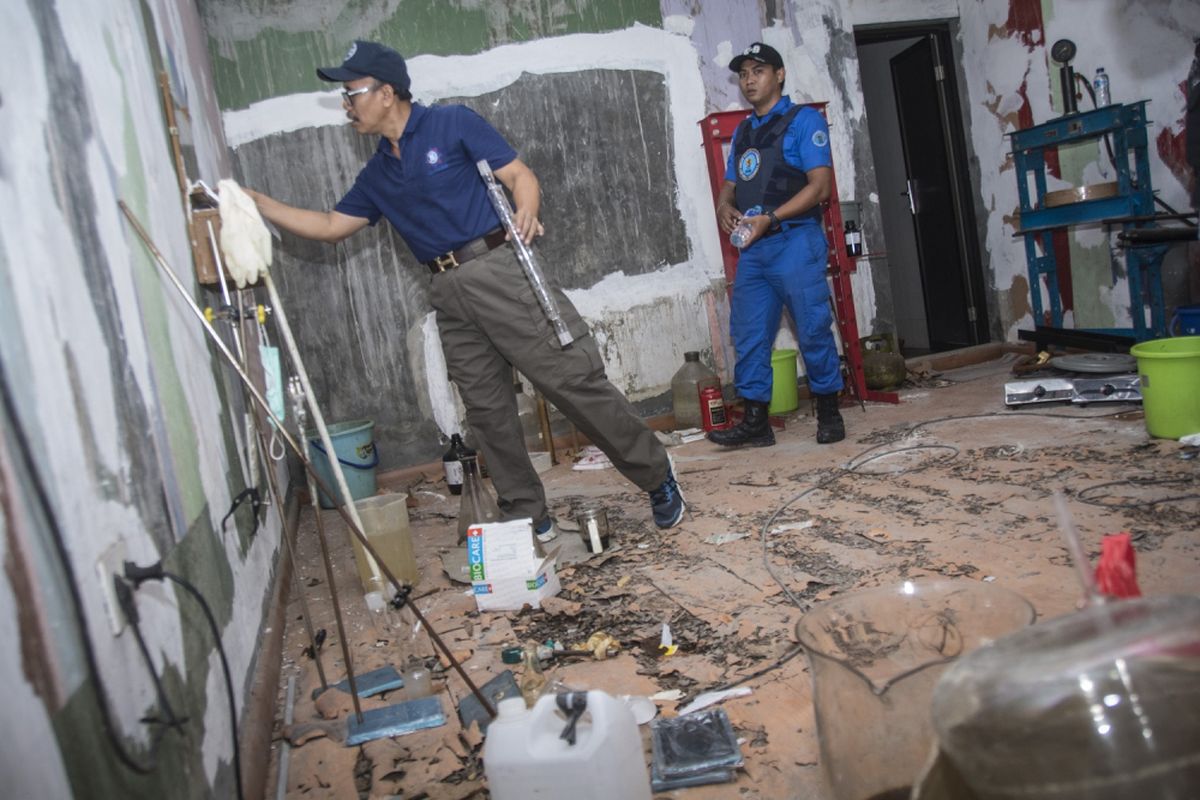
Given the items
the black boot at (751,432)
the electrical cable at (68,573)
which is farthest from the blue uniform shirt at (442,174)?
the electrical cable at (68,573)

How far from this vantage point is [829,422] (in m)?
4.23

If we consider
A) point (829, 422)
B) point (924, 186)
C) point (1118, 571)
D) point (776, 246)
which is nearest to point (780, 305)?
point (776, 246)

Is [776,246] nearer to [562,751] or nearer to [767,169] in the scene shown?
[767,169]

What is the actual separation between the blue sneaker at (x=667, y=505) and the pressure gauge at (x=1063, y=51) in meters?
3.71

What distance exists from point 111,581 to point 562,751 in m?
0.69

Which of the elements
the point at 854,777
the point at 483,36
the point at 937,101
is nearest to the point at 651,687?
the point at 854,777

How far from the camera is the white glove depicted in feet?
7.09

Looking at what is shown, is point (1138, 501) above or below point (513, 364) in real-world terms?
below

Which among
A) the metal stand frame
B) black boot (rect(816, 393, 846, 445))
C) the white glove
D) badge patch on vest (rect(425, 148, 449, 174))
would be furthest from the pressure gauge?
the white glove

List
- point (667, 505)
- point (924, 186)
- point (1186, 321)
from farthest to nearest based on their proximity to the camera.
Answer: point (924, 186)
point (1186, 321)
point (667, 505)

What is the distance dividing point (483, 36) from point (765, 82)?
165cm

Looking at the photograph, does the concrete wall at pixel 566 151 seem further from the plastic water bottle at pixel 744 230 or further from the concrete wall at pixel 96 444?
the concrete wall at pixel 96 444

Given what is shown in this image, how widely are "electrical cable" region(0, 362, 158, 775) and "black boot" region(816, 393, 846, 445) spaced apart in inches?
138

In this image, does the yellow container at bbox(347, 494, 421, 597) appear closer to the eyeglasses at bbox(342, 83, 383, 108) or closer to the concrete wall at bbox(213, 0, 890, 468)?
the eyeglasses at bbox(342, 83, 383, 108)
